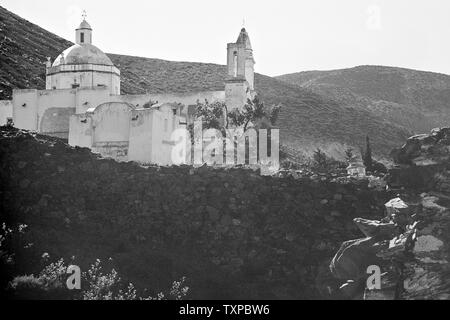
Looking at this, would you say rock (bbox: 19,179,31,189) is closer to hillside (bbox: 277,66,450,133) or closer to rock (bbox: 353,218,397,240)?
rock (bbox: 353,218,397,240)

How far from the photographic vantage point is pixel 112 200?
40.3 metres

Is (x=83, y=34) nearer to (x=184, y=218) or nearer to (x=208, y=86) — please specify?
(x=184, y=218)

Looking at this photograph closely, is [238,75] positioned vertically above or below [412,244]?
above

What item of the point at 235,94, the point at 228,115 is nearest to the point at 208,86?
the point at 235,94

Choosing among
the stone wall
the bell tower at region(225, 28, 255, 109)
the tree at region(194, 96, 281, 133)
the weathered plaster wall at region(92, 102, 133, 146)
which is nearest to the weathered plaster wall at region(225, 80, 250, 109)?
the bell tower at region(225, 28, 255, 109)

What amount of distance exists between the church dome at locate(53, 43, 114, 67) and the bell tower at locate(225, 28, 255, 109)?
7860 mm

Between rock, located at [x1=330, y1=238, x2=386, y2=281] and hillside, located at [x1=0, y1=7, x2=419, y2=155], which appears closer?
rock, located at [x1=330, y1=238, x2=386, y2=281]

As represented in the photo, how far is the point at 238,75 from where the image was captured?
2147 inches

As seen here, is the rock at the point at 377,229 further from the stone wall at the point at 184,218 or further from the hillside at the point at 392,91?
the hillside at the point at 392,91

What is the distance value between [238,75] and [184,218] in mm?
16925

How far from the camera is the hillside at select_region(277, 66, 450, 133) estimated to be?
126688 millimetres

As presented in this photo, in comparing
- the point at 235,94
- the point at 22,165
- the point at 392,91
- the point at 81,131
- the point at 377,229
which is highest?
the point at 392,91

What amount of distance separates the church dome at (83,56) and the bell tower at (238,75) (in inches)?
309
